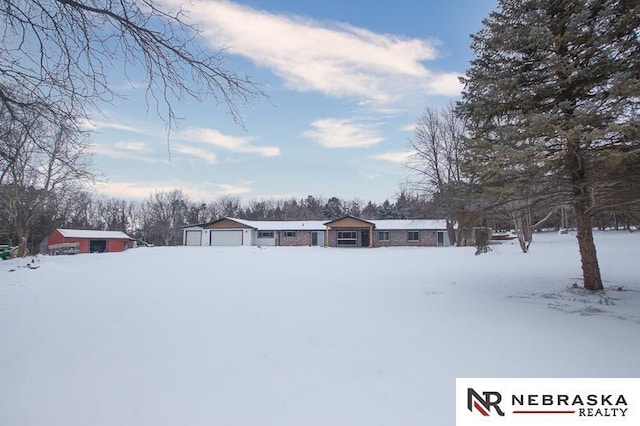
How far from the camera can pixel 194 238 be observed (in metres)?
39.8

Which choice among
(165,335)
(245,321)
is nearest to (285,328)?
(245,321)

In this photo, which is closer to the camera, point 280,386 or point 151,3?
point 280,386

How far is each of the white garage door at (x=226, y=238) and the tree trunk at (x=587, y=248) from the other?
3416 centimetres

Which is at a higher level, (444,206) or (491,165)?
(491,165)

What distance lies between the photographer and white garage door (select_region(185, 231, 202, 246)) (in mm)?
39500

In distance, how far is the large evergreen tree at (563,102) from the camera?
5961 mm

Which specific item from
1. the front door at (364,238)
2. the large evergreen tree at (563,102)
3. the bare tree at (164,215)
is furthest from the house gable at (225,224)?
the large evergreen tree at (563,102)

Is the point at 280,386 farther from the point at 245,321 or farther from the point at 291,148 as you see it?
the point at 291,148

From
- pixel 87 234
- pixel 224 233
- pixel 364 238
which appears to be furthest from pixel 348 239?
pixel 87 234

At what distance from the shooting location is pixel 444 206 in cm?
907

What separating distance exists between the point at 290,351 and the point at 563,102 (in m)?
6.53

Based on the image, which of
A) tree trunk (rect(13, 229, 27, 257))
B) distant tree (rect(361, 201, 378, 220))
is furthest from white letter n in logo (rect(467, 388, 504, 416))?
distant tree (rect(361, 201, 378, 220))

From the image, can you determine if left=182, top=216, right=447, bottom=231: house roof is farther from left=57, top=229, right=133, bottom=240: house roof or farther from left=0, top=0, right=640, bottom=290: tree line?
left=0, top=0, right=640, bottom=290: tree line

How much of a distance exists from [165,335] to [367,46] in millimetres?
7840
